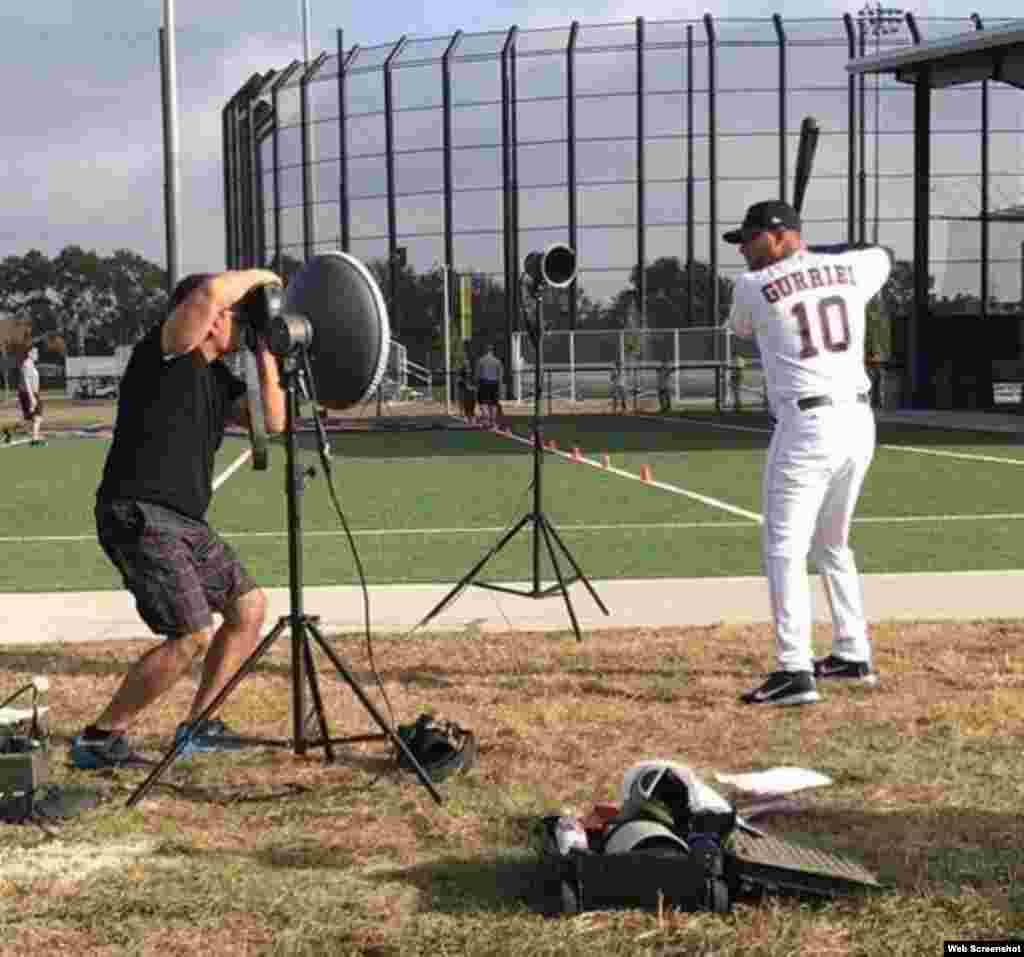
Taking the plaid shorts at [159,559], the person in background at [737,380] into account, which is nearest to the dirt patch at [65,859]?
the plaid shorts at [159,559]

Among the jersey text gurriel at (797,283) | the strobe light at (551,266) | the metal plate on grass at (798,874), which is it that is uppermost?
the strobe light at (551,266)

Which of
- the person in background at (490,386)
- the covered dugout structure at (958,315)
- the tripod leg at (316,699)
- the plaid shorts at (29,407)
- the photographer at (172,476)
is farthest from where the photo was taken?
the person in background at (490,386)

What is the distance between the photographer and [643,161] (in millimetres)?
51281

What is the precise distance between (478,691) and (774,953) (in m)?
3.10

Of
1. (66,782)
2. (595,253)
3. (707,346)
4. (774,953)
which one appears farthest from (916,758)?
(595,253)

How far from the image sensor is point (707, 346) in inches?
1916

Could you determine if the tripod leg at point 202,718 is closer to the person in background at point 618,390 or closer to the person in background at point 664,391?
the person in background at point 664,391

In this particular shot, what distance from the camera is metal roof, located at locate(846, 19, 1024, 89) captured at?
98.1 ft

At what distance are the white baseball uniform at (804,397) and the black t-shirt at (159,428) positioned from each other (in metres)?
2.41

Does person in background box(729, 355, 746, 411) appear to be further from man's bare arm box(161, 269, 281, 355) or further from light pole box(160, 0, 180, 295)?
man's bare arm box(161, 269, 281, 355)

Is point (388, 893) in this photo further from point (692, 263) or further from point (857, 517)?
point (692, 263)

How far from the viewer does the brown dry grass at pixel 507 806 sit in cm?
376

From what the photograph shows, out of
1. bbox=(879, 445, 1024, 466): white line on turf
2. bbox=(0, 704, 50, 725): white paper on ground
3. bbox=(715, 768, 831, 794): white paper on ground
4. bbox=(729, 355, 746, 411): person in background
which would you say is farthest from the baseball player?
bbox=(729, 355, 746, 411): person in background

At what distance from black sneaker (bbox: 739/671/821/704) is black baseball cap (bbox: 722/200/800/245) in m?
1.91
